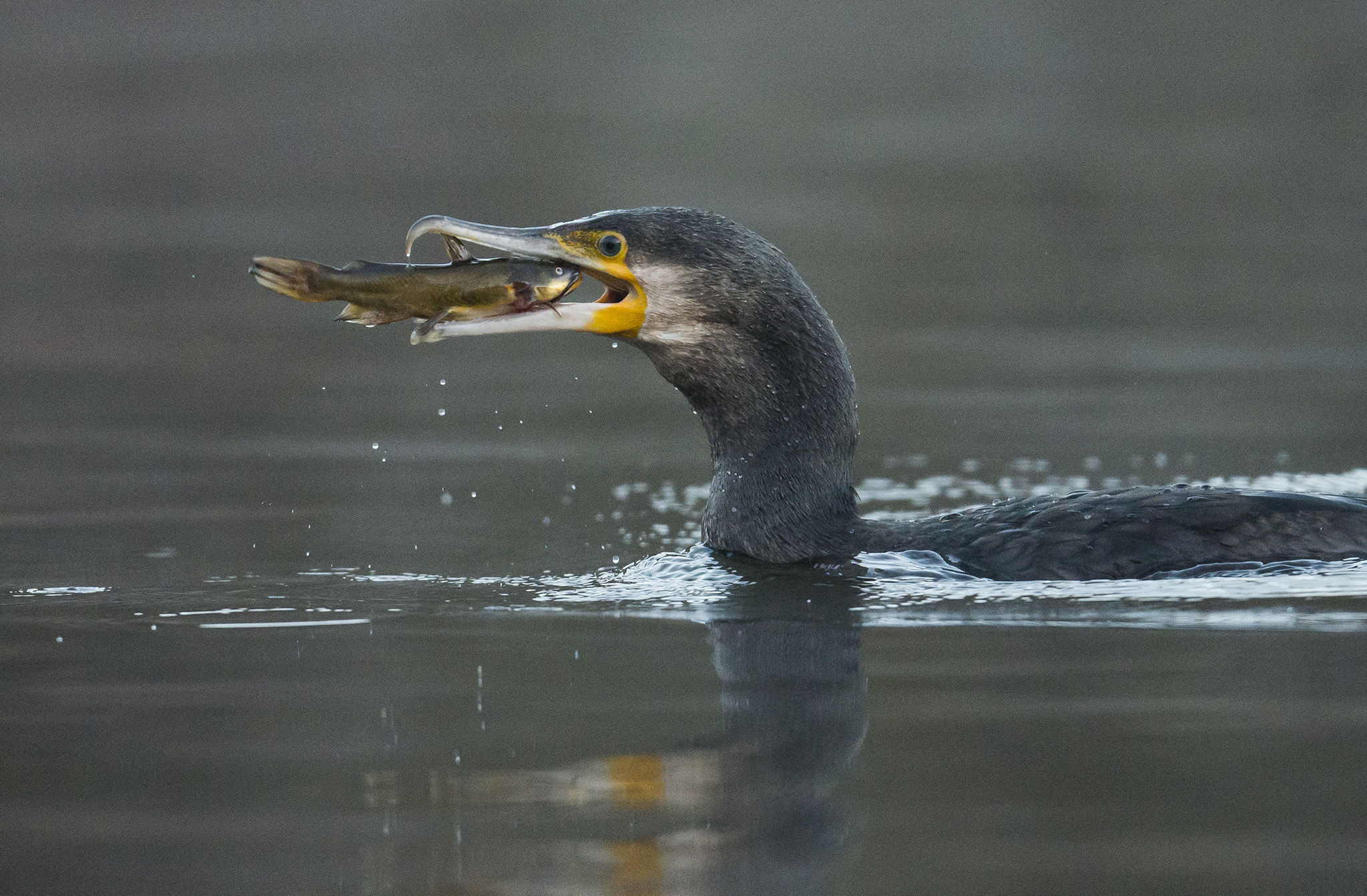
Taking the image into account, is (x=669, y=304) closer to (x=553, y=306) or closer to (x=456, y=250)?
(x=553, y=306)

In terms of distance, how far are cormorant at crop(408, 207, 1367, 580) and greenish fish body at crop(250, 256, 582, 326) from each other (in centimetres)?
8

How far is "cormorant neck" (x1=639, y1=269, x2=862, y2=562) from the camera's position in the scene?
23.9ft

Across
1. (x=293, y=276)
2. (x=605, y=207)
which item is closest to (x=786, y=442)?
(x=293, y=276)

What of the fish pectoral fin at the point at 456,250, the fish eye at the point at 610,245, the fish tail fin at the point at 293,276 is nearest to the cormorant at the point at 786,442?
the fish eye at the point at 610,245

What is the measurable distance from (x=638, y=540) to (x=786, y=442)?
1030 millimetres

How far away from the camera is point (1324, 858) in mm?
4188

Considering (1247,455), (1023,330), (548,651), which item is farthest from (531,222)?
(548,651)

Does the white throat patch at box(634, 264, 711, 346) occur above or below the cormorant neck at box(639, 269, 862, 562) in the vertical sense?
above

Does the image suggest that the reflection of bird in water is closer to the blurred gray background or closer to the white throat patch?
the white throat patch

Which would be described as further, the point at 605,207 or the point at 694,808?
the point at 605,207

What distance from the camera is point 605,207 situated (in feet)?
57.4

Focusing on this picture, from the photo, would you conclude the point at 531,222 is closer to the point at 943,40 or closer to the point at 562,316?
the point at 562,316

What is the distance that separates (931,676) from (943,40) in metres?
25.6

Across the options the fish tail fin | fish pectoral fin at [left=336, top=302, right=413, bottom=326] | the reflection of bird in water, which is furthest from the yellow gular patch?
the reflection of bird in water
